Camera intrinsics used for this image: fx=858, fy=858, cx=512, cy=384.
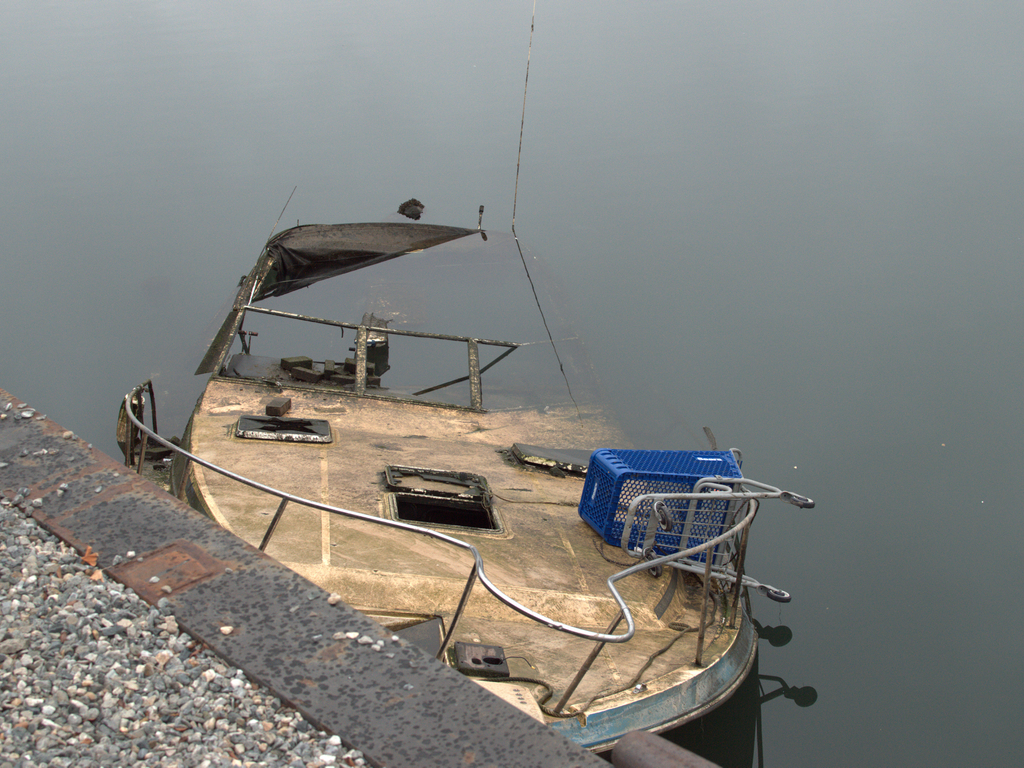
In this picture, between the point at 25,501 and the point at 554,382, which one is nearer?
the point at 25,501

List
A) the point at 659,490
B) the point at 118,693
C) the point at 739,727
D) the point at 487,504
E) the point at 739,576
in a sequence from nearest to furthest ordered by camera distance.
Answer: the point at 118,693 → the point at 739,576 → the point at 659,490 → the point at 739,727 → the point at 487,504

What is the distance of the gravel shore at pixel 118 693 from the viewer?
2490 mm

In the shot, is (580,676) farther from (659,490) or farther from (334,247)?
(334,247)

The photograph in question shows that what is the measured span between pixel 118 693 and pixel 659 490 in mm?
4350

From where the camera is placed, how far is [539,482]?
25.6 ft

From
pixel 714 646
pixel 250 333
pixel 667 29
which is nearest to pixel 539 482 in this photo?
pixel 714 646

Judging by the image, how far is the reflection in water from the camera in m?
5.81

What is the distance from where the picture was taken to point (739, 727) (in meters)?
6.59

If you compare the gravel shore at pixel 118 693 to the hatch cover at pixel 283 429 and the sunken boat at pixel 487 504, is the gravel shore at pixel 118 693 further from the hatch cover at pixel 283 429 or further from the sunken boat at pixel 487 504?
the hatch cover at pixel 283 429

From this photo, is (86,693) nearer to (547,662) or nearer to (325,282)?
(547,662)

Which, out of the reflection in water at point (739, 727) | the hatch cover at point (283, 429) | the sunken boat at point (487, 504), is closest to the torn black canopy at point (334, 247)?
the sunken boat at point (487, 504)

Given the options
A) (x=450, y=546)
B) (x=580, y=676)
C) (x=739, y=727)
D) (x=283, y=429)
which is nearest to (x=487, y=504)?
(x=450, y=546)

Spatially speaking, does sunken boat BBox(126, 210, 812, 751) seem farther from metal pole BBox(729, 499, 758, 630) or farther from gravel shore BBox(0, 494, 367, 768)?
gravel shore BBox(0, 494, 367, 768)

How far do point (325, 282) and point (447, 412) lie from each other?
4.95 metres
